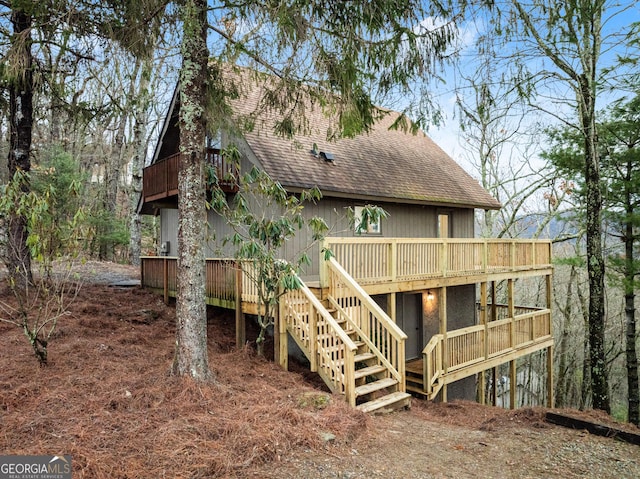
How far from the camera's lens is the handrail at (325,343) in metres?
6.10

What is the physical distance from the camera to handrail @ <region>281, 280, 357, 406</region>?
20.0 feet

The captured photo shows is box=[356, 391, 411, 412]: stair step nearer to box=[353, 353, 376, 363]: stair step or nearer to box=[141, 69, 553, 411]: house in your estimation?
box=[141, 69, 553, 411]: house

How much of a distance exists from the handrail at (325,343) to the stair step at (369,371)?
258mm

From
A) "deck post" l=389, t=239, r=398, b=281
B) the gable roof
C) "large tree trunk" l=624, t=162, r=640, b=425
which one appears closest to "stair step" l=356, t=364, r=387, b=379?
"deck post" l=389, t=239, r=398, b=281

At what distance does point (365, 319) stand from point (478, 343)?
5065mm

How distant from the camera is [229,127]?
748cm

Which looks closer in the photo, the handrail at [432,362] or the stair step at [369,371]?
the stair step at [369,371]

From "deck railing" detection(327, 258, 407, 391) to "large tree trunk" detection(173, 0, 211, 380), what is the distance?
2.78 m

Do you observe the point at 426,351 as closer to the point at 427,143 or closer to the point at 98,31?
the point at 98,31

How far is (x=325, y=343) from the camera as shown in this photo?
6816 millimetres

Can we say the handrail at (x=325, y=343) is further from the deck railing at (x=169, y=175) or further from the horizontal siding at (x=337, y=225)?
the deck railing at (x=169, y=175)

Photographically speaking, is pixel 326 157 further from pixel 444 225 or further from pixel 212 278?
pixel 444 225

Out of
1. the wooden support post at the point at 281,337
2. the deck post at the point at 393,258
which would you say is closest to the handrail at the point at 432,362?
the deck post at the point at 393,258

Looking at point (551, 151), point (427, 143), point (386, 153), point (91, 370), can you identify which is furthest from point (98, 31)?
point (427, 143)
